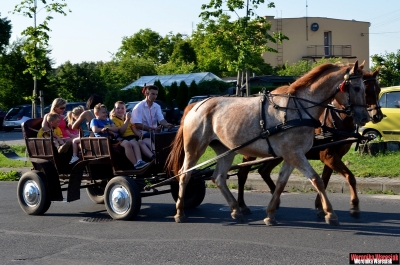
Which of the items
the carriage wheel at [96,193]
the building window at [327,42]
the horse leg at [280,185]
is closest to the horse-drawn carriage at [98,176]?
the carriage wheel at [96,193]

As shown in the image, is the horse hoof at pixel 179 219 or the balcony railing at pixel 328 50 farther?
the balcony railing at pixel 328 50

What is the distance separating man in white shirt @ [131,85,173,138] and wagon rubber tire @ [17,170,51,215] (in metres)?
1.61

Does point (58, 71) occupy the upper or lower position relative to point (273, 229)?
upper

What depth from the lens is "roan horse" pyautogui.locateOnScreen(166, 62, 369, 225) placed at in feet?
26.5

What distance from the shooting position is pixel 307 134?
813cm

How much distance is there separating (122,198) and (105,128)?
1.07 meters

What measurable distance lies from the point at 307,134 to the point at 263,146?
0.58 meters

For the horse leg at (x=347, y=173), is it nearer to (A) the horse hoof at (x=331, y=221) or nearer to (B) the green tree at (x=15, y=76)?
(A) the horse hoof at (x=331, y=221)

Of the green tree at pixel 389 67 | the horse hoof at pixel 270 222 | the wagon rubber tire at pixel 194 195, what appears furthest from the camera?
the green tree at pixel 389 67

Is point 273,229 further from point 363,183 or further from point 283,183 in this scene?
point 363,183

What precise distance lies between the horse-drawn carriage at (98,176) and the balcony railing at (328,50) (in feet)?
182

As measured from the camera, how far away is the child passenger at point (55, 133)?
9984mm

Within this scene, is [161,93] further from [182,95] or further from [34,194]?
[34,194]

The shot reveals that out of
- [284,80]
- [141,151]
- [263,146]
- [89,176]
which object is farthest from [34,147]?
[284,80]
